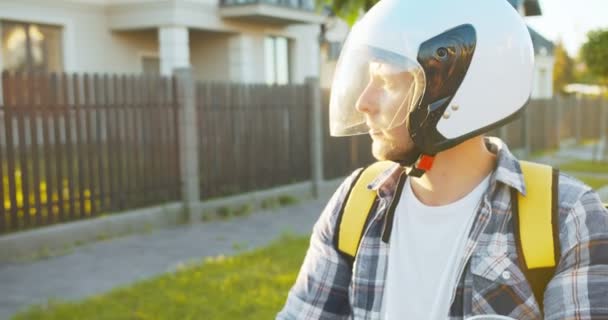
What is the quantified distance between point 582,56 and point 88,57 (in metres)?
11.6

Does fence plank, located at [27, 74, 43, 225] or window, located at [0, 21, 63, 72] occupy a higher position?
window, located at [0, 21, 63, 72]

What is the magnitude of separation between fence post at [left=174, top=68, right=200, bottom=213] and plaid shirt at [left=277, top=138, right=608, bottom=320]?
21.3 ft

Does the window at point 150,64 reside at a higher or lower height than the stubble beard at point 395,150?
higher

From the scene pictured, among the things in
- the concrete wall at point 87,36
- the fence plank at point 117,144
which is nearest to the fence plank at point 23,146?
the fence plank at point 117,144

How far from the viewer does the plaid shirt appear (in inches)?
55.3

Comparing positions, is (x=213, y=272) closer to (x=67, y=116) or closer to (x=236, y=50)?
(x=67, y=116)

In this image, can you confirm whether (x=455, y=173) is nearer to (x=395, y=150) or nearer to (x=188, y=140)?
(x=395, y=150)

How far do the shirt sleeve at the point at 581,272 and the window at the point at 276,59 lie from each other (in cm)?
1941

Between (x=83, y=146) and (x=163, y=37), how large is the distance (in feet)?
33.0

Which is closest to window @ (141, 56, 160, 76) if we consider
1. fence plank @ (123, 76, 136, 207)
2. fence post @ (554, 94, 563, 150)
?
fence plank @ (123, 76, 136, 207)

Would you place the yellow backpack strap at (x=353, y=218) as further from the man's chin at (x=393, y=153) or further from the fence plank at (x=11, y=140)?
the fence plank at (x=11, y=140)

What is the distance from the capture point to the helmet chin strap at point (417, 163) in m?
1.68

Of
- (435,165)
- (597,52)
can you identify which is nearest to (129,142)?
(435,165)

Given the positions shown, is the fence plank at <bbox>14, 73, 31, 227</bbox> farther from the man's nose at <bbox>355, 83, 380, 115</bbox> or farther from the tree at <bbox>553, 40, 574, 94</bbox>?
the tree at <bbox>553, 40, 574, 94</bbox>
